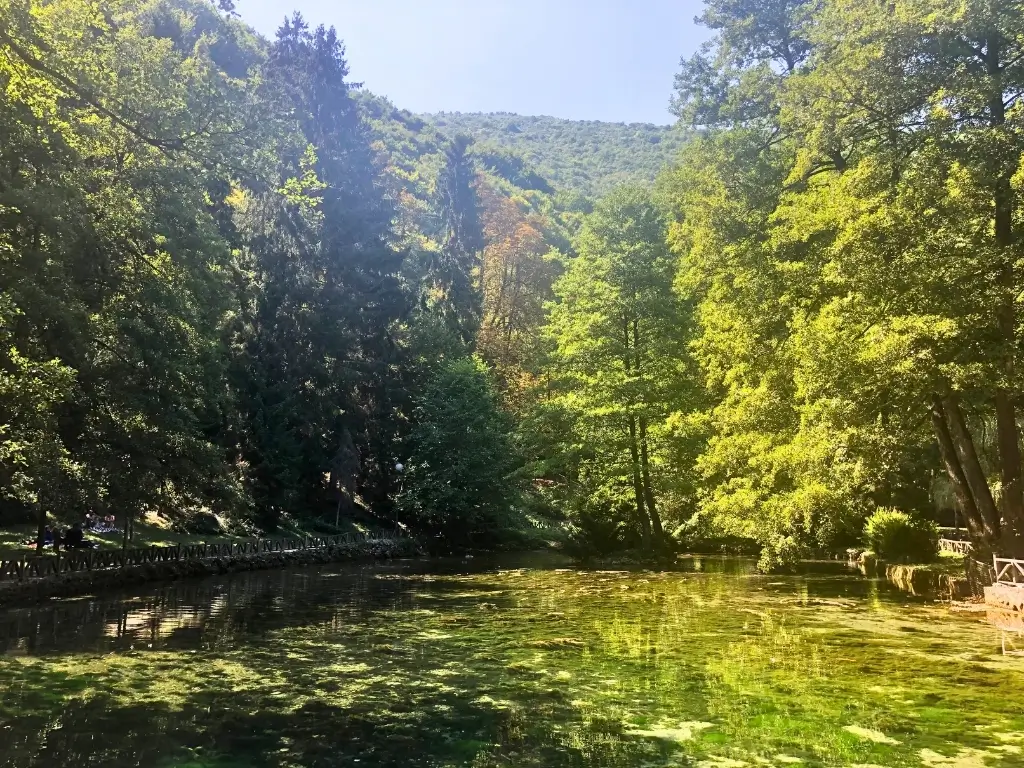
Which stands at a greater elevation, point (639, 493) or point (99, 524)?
point (639, 493)

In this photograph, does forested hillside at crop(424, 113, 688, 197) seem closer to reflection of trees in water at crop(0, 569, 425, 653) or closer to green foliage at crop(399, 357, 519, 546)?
green foliage at crop(399, 357, 519, 546)

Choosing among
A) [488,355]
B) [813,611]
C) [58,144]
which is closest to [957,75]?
[813,611]

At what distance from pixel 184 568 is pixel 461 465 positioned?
Answer: 15.3 metres

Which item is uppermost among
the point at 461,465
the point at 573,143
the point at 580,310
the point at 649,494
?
the point at 573,143

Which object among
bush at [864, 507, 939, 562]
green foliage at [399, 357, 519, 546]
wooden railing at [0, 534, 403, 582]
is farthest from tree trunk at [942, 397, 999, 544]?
green foliage at [399, 357, 519, 546]

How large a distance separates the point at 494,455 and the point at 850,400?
22.6 m

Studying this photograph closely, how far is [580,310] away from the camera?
33.3 meters

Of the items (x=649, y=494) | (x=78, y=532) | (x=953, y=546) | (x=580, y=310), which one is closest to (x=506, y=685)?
(x=78, y=532)

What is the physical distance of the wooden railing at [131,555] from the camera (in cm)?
1717

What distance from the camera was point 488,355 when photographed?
52.8m

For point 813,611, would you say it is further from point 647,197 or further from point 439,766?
point 647,197

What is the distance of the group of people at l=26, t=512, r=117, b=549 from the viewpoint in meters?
20.7

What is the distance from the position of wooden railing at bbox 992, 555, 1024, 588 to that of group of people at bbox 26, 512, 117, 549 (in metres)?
23.0

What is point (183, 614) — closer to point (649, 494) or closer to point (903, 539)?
point (649, 494)
